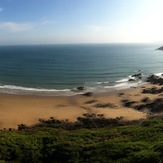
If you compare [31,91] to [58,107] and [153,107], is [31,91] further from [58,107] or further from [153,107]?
[153,107]

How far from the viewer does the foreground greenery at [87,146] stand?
74.9ft

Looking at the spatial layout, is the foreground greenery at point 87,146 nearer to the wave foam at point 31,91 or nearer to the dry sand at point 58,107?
the dry sand at point 58,107

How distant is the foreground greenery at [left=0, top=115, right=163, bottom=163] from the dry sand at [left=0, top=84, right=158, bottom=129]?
41.7ft

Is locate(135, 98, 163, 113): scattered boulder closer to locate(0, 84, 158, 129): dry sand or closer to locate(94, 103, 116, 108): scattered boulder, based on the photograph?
locate(0, 84, 158, 129): dry sand

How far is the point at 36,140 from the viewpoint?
2706cm

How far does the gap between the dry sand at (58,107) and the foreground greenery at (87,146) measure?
501 inches

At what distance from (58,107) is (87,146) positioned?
81.3 ft

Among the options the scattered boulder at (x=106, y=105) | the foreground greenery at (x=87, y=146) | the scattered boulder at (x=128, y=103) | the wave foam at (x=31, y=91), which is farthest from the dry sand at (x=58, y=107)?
the foreground greenery at (x=87, y=146)

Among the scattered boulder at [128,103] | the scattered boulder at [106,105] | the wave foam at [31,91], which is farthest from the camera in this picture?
the wave foam at [31,91]

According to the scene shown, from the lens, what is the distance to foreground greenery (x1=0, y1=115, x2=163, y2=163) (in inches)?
Result: 899

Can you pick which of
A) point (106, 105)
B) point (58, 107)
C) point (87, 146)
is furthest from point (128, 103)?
point (87, 146)

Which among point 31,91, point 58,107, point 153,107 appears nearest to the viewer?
point 153,107

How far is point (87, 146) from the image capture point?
25.3 m

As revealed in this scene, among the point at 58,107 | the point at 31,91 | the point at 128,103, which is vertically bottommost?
the point at 58,107
